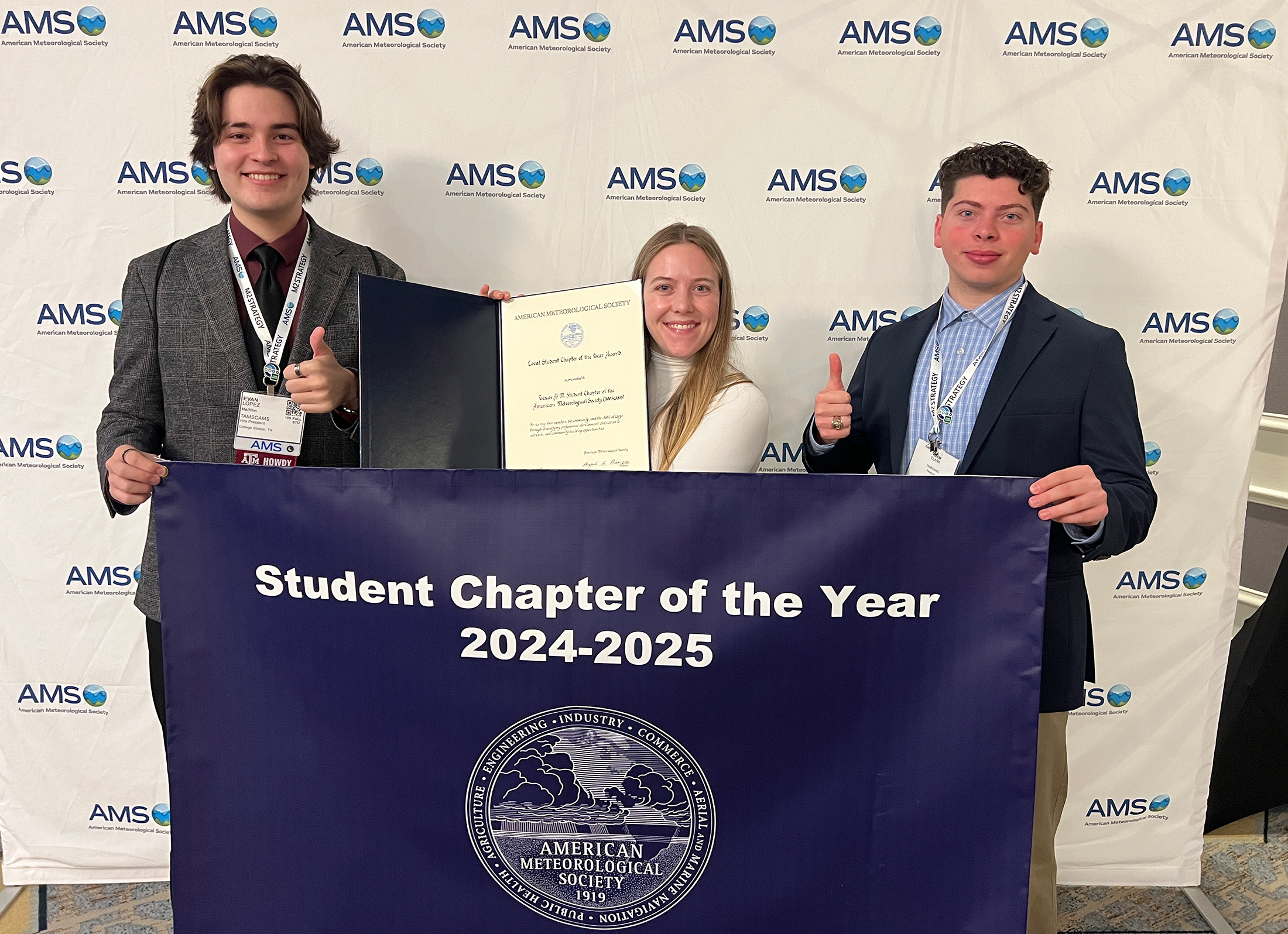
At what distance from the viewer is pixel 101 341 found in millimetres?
2834

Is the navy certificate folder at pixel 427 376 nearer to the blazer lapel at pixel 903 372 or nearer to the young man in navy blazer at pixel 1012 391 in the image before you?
the young man in navy blazer at pixel 1012 391

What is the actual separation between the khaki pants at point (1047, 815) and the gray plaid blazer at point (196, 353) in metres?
1.91

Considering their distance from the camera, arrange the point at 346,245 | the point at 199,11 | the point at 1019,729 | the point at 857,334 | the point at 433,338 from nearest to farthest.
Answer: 1. the point at 1019,729
2. the point at 433,338
3. the point at 346,245
4. the point at 199,11
5. the point at 857,334

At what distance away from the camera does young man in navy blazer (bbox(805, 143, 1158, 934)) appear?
6.66 ft

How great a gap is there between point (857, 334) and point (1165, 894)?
2.18 meters

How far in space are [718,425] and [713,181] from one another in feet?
3.53

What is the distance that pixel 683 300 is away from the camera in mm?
2115

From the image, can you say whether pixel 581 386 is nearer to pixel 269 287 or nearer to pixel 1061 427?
pixel 269 287

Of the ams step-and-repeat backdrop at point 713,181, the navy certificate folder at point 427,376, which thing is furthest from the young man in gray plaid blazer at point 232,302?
the ams step-and-repeat backdrop at point 713,181

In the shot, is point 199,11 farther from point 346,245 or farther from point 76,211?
point 346,245

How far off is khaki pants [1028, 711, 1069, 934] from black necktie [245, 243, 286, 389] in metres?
2.13

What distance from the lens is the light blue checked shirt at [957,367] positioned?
82.6 inches

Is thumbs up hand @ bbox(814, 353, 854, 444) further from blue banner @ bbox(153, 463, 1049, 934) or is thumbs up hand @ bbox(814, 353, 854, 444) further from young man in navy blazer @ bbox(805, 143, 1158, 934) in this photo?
blue banner @ bbox(153, 463, 1049, 934)

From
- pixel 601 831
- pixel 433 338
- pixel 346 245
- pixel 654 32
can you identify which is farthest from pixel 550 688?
pixel 654 32
